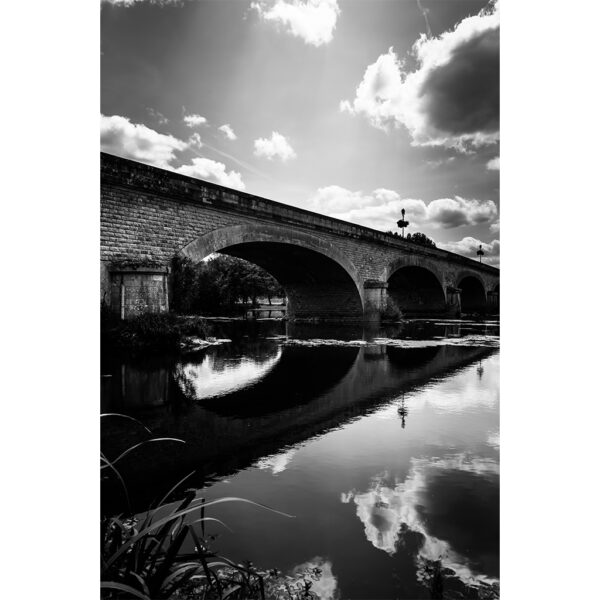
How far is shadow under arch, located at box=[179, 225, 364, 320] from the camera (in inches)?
430

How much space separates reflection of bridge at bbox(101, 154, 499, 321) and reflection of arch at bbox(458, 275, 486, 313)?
16.1 feet

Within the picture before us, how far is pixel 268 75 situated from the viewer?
120 inches

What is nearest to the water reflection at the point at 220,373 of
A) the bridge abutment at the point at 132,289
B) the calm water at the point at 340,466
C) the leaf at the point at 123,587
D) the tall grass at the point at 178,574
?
the calm water at the point at 340,466

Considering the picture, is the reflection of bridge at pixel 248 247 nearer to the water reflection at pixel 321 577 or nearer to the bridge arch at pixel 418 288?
the bridge arch at pixel 418 288

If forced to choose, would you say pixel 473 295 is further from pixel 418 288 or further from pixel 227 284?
pixel 227 284

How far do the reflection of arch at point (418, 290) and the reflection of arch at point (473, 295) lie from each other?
420cm

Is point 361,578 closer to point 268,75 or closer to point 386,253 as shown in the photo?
point 268,75

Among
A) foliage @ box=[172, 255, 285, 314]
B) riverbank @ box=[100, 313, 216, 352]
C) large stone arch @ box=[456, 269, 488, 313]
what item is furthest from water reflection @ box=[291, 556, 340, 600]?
large stone arch @ box=[456, 269, 488, 313]

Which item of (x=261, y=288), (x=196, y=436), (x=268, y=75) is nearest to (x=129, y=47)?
(x=268, y=75)

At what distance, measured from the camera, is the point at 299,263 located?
16.2 meters

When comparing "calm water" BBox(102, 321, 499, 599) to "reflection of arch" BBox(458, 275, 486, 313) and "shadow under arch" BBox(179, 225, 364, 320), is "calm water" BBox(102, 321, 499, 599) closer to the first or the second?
"shadow under arch" BBox(179, 225, 364, 320)

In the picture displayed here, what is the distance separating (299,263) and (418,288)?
42.7 ft

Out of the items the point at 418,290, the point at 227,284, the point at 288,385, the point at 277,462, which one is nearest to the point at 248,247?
the point at 288,385
